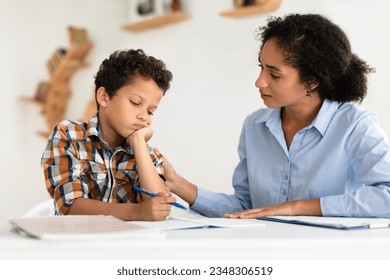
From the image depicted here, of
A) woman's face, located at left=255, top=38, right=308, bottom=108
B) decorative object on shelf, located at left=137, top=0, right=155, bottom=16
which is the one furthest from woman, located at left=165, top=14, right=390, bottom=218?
decorative object on shelf, located at left=137, top=0, right=155, bottom=16

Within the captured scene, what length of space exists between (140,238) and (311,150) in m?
1.06

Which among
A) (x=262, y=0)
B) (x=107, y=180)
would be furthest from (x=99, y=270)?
(x=262, y=0)

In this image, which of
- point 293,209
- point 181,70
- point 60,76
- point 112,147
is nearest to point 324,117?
point 293,209

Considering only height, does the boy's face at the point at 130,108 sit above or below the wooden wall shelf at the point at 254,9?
below

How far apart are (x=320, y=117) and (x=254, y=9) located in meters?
1.48

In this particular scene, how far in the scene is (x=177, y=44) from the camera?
398 cm

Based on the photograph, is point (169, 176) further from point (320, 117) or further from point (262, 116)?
point (320, 117)

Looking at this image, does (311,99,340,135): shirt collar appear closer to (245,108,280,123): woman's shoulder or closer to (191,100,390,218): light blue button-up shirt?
(191,100,390,218): light blue button-up shirt

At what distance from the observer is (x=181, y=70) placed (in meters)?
3.94

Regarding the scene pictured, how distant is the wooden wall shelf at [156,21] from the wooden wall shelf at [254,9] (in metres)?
0.44

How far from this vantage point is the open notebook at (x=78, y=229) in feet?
3.17

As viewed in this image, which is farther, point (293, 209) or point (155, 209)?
point (293, 209)

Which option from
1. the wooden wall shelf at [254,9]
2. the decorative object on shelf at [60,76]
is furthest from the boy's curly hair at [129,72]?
the decorative object on shelf at [60,76]

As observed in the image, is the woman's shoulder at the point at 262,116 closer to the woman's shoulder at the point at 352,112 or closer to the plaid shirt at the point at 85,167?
the woman's shoulder at the point at 352,112
